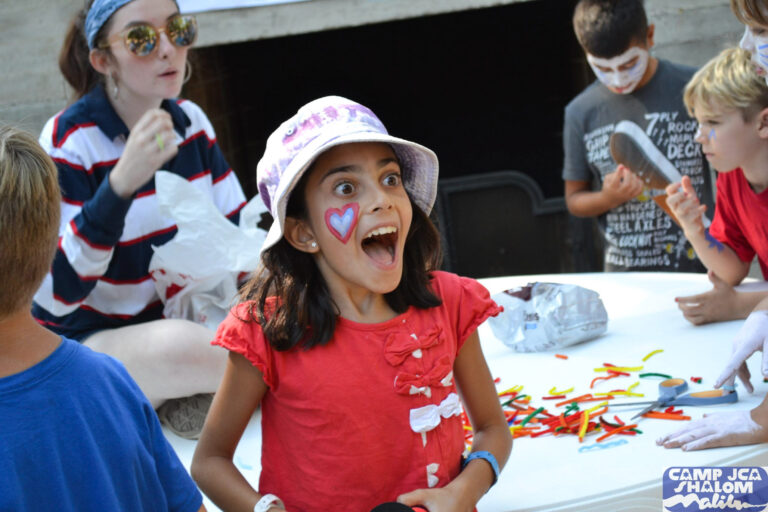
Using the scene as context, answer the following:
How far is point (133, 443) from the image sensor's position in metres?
1.19

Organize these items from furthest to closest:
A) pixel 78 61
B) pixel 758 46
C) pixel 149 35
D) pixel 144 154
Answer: pixel 78 61 < pixel 149 35 < pixel 144 154 < pixel 758 46

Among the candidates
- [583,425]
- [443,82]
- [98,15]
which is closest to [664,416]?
[583,425]

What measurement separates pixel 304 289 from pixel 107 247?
825mm

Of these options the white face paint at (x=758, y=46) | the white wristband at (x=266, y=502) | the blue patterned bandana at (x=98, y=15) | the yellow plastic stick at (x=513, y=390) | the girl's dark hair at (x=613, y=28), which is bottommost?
the yellow plastic stick at (x=513, y=390)

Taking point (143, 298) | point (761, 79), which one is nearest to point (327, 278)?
point (143, 298)

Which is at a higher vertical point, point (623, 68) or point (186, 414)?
point (623, 68)

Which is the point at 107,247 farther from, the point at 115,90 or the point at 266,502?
the point at 266,502

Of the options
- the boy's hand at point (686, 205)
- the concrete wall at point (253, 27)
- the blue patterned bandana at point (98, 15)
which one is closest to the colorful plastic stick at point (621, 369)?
the boy's hand at point (686, 205)

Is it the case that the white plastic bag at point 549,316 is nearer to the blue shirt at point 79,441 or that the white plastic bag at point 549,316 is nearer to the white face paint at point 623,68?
the white face paint at point 623,68

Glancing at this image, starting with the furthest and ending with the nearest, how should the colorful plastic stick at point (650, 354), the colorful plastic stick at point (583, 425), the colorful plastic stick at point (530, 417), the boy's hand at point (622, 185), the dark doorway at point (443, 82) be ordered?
the dark doorway at point (443, 82), the boy's hand at point (622, 185), the colorful plastic stick at point (650, 354), the colorful plastic stick at point (530, 417), the colorful plastic stick at point (583, 425)

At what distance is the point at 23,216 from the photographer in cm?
112

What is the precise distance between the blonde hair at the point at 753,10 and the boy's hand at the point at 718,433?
2.49ft

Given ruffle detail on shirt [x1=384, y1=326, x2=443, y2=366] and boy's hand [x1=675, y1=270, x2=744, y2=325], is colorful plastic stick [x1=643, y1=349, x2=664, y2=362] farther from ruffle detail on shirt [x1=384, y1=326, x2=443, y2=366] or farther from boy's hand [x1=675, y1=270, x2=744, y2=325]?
ruffle detail on shirt [x1=384, y1=326, x2=443, y2=366]

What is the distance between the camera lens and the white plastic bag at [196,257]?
2.23 m
